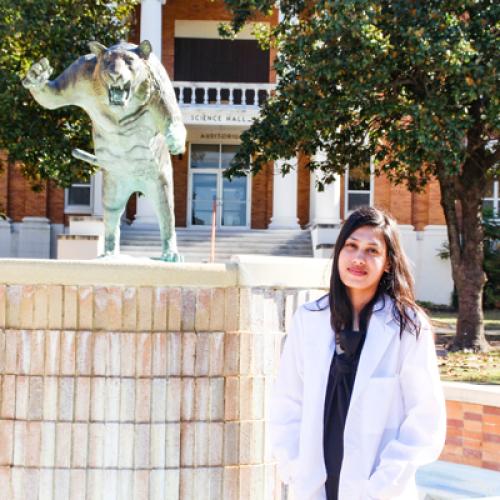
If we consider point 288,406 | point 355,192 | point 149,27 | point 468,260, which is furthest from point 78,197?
point 288,406

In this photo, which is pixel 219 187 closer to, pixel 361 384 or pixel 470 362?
pixel 470 362

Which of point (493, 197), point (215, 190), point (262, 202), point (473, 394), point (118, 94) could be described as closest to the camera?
point (118, 94)

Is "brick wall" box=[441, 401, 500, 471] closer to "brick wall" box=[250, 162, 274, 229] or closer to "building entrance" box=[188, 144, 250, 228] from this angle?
"brick wall" box=[250, 162, 274, 229]

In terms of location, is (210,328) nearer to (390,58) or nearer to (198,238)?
(390,58)

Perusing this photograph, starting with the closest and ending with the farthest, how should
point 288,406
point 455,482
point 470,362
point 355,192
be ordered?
point 288,406 < point 455,482 < point 470,362 < point 355,192

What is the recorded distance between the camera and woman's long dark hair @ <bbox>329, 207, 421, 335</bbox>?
95.1 inches

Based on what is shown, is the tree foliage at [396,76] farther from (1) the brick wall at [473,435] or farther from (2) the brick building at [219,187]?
(2) the brick building at [219,187]

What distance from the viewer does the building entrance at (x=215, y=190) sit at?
78.6 feet

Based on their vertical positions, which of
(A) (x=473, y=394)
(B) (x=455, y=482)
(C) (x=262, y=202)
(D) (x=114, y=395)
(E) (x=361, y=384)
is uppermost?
(C) (x=262, y=202)

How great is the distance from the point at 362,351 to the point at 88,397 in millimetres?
1629

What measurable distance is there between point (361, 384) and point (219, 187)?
71.6ft

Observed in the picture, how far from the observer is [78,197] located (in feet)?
76.9

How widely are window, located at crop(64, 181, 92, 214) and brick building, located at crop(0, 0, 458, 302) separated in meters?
0.03

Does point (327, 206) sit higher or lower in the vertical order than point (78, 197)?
lower
